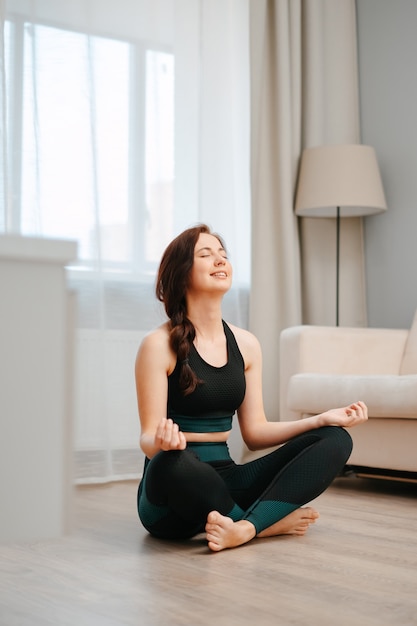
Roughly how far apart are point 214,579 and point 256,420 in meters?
0.67

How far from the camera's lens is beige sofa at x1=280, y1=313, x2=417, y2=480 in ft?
9.70

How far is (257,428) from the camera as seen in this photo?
2328 millimetres

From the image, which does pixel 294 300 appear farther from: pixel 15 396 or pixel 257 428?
pixel 15 396

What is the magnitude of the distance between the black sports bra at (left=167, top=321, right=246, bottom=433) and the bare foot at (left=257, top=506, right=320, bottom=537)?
0.27 m

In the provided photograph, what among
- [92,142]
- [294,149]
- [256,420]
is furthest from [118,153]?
[256,420]

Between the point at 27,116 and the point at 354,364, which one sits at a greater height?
the point at 27,116

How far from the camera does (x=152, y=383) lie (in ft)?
6.94

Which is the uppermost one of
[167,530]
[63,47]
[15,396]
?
Result: [63,47]

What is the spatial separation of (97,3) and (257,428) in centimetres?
214

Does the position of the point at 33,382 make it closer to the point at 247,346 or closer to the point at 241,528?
the point at 241,528

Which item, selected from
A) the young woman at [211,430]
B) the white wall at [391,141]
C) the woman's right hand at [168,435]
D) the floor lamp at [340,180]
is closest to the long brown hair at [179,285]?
the young woman at [211,430]

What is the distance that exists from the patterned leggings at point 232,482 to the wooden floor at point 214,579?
0.07 metres

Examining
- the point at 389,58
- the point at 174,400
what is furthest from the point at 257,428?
the point at 389,58

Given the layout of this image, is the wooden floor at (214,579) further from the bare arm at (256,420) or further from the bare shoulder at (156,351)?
the bare shoulder at (156,351)
